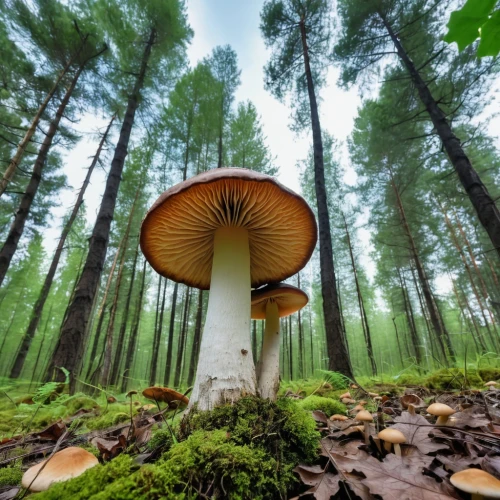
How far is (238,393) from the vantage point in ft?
5.68

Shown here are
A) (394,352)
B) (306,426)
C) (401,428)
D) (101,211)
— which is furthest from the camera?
(394,352)

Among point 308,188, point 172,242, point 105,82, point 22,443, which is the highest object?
point 308,188

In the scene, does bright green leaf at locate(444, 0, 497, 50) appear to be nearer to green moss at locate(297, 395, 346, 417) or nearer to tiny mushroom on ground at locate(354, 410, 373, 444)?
tiny mushroom on ground at locate(354, 410, 373, 444)

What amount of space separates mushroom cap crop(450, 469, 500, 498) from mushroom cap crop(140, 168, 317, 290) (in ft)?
5.50

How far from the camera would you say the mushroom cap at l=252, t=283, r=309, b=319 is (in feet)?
8.68

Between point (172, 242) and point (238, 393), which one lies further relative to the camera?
point (172, 242)

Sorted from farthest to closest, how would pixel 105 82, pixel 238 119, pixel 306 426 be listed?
pixel 238 119 < pixel 105 82 < pixel 306 426

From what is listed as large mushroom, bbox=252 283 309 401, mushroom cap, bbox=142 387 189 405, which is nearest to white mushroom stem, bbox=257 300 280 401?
large mushroom, bbox=252 283 309 401

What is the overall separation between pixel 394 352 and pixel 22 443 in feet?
128

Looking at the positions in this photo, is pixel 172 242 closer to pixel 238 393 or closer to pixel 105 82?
pixel 238 393

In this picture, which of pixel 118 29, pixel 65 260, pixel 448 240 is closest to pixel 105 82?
pixel 118 29

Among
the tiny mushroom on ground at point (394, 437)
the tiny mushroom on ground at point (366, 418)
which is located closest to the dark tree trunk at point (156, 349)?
the tiny mushroom on ground at point (366, 418)

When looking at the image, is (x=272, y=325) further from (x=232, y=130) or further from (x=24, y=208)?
(x=232, y=130)

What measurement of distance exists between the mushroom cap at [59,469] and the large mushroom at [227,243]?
26.3 inches
